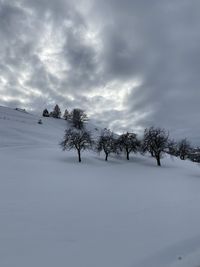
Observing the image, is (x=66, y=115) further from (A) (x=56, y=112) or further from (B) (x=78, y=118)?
(B) (x=78, y=118)

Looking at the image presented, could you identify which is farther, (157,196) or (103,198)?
(157,196)

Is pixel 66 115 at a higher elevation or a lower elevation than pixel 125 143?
higher

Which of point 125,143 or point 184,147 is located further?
point 184,147

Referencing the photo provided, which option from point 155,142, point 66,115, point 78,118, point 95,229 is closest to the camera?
point 95,229

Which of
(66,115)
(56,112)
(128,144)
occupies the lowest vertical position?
(128,144)

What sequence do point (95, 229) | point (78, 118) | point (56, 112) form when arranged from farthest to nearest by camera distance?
1. point (56, 112)
2. point (78, 118)
3. point (95, 229)

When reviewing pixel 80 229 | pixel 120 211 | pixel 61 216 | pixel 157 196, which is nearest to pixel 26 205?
pixel 61 216

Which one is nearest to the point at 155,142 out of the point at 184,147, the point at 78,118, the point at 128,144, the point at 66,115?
the point at 128,144

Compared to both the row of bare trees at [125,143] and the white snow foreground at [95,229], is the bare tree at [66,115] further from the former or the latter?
the white snow foreground at [95,229]

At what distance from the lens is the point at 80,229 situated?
8.92 meters

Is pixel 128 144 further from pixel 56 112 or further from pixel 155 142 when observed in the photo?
pixel 56 112

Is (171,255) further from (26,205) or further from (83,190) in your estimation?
(83,190)

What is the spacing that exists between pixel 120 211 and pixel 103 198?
2.93 metres

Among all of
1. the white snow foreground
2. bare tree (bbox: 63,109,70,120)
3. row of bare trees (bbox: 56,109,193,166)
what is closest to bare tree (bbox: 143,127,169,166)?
row of bare trees (bbox: 56,109,193,166)
